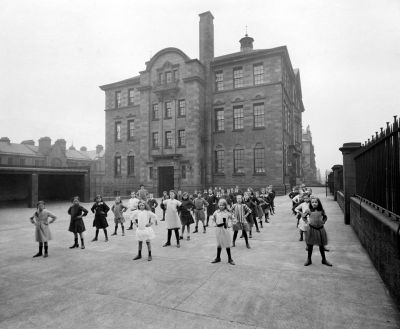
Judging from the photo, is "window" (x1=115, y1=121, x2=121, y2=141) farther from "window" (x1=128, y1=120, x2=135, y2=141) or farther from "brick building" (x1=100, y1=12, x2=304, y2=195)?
"brick building" (x1=100, y1=12, x2=304, y2=195)

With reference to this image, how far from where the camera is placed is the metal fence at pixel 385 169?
4902mm

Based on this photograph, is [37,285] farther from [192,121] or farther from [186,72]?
[186,72]

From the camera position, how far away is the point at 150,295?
5184 millimetres

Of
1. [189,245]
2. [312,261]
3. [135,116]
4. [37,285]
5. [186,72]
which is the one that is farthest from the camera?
[135,116]

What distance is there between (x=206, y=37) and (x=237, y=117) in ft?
30.6

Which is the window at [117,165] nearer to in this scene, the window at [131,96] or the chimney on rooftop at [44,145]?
the window at [131,96]

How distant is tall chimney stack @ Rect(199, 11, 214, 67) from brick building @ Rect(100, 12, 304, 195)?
95 mm

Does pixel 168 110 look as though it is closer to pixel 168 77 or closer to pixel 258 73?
pixel 168 77

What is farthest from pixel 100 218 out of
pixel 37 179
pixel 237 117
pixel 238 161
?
pixel 237 117

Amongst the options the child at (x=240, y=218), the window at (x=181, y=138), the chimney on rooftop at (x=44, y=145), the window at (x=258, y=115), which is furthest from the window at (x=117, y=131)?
the chimney on rooftop at (x=44, y=145)

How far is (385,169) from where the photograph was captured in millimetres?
5852

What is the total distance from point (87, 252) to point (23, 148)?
56608mm

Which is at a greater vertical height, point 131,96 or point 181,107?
point 131,96

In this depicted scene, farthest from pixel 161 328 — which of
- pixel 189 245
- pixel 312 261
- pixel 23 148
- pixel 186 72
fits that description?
pixel 23 148
